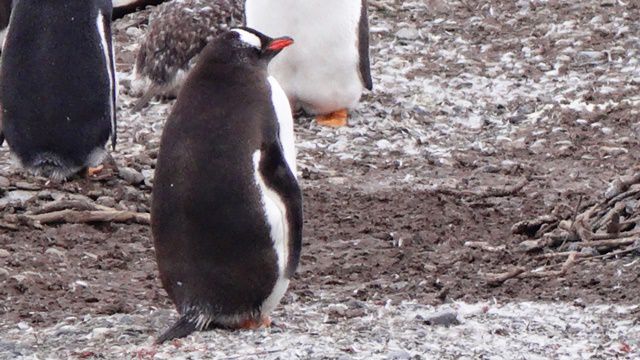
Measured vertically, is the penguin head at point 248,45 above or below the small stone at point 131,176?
above

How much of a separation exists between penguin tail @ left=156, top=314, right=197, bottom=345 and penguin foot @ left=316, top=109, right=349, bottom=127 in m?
3.77

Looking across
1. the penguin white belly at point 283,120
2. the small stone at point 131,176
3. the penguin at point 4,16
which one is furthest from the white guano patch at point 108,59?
the penguin at point 4,16

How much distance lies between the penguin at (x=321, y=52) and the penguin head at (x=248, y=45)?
3.04m

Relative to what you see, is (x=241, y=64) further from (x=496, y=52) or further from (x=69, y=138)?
(x=496, y=52)

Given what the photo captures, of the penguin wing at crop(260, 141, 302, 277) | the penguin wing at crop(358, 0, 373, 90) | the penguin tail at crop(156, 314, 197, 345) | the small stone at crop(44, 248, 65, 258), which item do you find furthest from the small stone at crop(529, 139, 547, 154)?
the penguin tail at crop(156, 314, 197, 345)

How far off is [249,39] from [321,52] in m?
3.29

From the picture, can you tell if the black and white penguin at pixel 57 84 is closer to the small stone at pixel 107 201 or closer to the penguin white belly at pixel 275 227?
the small stone at pixel 107 201

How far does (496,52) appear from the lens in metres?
9.63

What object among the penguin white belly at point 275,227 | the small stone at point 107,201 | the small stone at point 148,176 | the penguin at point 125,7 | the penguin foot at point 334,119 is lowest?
the penguin at point 125,7

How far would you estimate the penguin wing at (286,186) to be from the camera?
15.6 ft

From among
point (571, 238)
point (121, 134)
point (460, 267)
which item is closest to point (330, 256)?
point (460, 267)

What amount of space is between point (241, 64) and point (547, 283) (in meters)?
1.39

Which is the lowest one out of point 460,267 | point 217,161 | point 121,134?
point 121,134

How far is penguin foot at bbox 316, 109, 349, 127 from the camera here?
8352 mm
